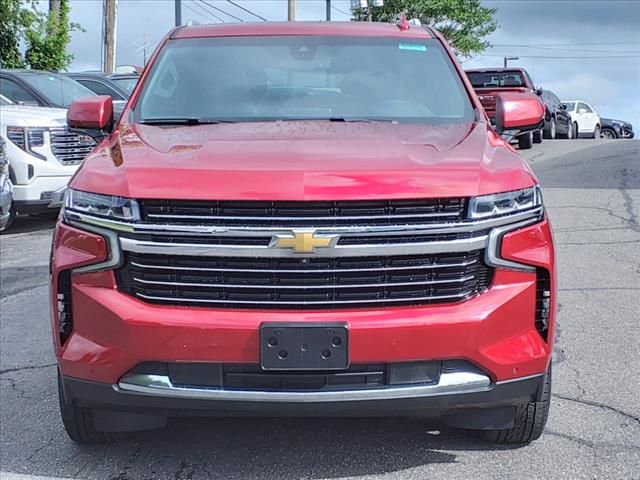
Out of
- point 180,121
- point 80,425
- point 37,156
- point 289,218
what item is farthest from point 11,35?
point 289,218

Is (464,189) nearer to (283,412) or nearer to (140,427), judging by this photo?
(283,412)

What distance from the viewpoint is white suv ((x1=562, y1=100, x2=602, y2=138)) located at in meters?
28.3

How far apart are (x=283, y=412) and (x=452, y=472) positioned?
844 mm

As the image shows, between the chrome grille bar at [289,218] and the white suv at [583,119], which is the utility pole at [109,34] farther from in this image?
the chrome grille bar at [289,218]

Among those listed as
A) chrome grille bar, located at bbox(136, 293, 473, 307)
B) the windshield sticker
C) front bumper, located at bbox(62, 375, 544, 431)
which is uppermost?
the windshield sticker

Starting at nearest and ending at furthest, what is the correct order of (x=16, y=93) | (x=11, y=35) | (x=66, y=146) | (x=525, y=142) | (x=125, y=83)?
(x=66, y=146) → (x=16, y=93) → (x=125, y=83) → (x=525, y=142) → (x=11, y=35)

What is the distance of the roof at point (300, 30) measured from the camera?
473cm

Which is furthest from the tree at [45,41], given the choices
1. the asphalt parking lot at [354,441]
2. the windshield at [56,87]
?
the asphalt parking lot at [354,441]

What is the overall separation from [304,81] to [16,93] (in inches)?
324

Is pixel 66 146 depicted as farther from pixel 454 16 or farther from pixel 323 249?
pixel 454 16

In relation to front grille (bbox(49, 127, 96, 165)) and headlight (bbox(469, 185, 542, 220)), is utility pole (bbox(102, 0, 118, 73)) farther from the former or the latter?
headlight (bbox(469, 185, 542, 220))

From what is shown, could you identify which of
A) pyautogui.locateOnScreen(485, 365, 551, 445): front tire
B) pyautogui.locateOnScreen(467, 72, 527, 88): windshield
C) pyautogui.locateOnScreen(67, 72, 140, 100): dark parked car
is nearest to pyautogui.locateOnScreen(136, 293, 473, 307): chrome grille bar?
pyautogui.locateOnScreen(485, 365, 551, 445): front tire

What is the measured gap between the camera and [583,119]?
1143 inches

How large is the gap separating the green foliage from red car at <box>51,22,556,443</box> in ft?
61.5
